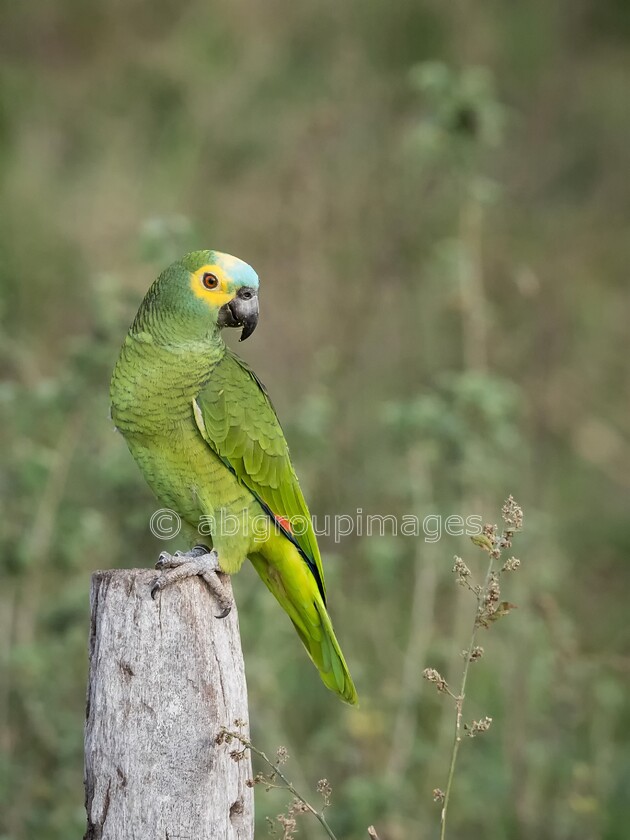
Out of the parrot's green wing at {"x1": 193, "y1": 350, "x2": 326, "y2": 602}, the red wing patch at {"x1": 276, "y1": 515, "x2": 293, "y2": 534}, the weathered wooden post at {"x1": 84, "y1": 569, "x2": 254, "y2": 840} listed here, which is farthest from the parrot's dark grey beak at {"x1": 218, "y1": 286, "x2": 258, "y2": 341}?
the weathered wooden post at {"x1": 84, "y1": 569, "x2": 254, "y2": 840}

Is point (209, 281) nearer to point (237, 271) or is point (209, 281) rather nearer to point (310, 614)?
point (237, 271)

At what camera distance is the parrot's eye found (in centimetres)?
296

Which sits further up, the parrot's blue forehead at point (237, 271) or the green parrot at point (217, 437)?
the parrot's blue forehead at point (237, 271)

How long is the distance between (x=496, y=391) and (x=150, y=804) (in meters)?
2.27

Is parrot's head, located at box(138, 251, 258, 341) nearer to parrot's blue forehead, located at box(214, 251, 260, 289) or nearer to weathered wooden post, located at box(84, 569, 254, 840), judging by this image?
parrot's blue forehead, located at box(214, 251, 260, 289)

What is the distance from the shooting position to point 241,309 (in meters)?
2.99

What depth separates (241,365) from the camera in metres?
3.07

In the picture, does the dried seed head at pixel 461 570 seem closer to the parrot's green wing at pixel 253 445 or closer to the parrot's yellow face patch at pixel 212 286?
the parrot's green wing at pixel 253 445

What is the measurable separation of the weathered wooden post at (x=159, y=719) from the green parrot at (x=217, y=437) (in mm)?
576

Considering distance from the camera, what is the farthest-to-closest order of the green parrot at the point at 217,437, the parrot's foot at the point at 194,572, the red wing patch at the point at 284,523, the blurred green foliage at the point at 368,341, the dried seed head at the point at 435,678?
1. the blurred green foliage at the point at 368,341
2. the red wing patch at the point at 284,523
3. the green parrot at the point at 217,437
4. the parrot's foot at the point at 194,572
5. the dried seed head at the point at 435,678

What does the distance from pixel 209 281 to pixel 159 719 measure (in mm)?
1333

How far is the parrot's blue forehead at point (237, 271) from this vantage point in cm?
295

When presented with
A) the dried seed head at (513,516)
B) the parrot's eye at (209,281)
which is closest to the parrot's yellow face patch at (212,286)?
the parrot's eye at (209,281)

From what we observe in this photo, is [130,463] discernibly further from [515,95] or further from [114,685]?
[515,95]
